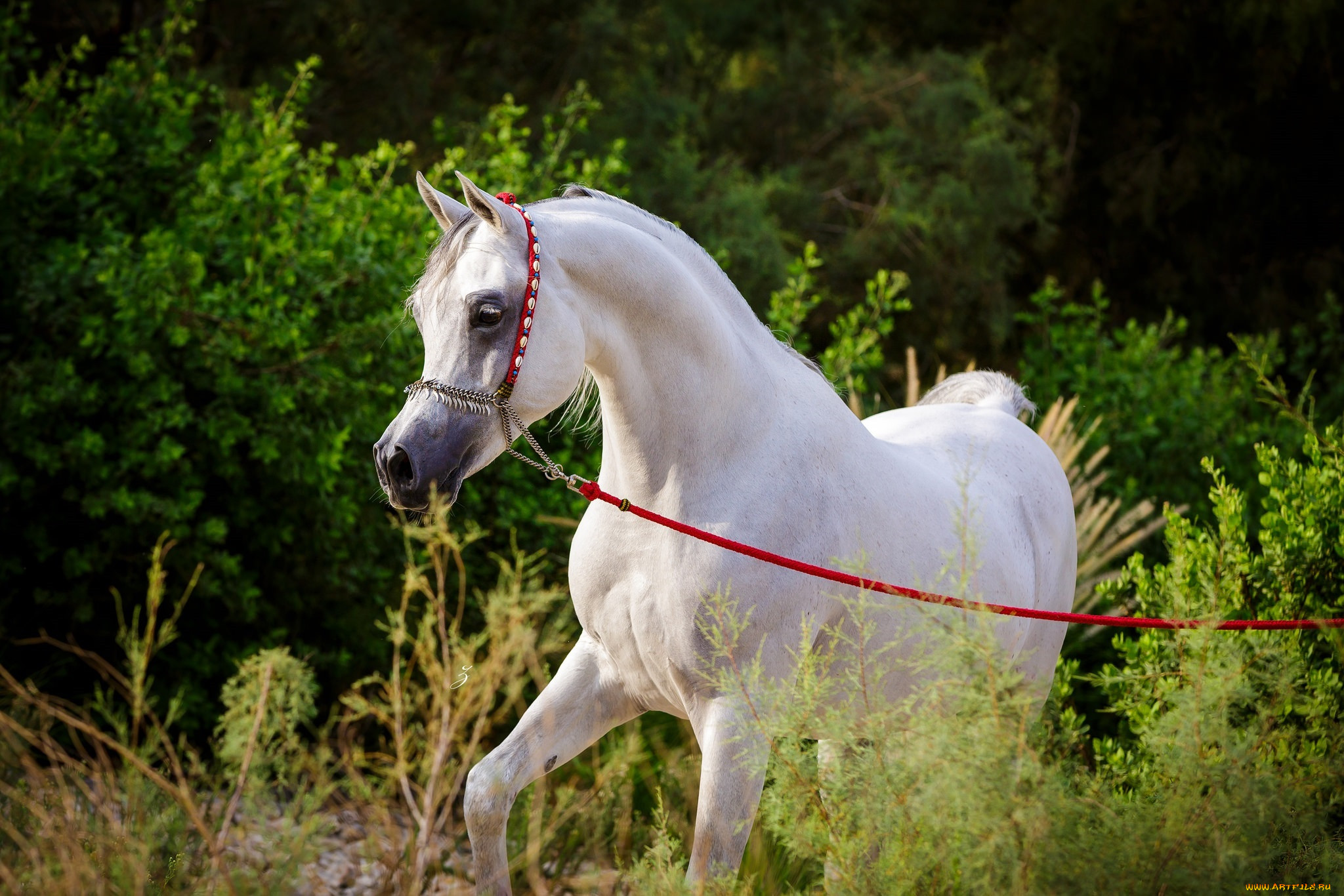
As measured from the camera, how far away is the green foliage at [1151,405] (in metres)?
7.08

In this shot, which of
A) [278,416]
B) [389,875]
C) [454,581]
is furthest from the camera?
[454,581]

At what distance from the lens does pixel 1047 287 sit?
8602mm

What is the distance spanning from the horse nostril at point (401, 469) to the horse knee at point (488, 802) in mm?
685

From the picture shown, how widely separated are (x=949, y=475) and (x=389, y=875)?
187 centimetres

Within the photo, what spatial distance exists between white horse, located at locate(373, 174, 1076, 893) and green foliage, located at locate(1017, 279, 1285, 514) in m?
4.10

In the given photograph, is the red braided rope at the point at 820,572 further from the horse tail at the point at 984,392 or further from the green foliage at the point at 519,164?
the green foliage at the point at 519,164

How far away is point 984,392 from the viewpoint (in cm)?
438

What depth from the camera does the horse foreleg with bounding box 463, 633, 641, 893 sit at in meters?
2.64

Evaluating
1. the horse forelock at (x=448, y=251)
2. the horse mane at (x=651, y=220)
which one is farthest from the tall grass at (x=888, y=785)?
the horse mane at (x=651, y=220)

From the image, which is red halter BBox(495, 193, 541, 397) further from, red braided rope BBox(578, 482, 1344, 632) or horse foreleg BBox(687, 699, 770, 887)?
horse foreleg BBox(687, 699, 770, 887)

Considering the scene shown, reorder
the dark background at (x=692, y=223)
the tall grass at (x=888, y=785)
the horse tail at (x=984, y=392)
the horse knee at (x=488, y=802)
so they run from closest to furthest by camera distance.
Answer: the tall grass at (x=888, y=785) → the horse knee at (x=488, y=802) → the horse tail at (x=984, y=392) → the dark background at (x=692, y=223)

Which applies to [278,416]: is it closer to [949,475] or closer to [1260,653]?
[949,475]

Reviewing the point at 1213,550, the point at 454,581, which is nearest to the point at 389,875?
the point at 1213,550

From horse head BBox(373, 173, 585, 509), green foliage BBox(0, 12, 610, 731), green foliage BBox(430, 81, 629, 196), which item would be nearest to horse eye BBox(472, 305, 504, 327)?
horse head BBox(373, 173, 585, 509)
